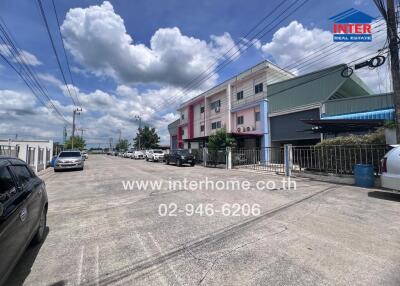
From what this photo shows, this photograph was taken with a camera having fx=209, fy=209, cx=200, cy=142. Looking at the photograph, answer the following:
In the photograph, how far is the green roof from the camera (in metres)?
17.7

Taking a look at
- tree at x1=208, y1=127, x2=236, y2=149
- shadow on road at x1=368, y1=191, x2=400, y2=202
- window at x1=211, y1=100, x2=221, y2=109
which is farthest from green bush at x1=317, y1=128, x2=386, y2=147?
window at x1=211, y1=100, x2=221, y2=109

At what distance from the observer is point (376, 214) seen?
528 centimetres

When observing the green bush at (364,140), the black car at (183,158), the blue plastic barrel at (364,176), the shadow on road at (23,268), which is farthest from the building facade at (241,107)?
the shadow on road at (23,268)

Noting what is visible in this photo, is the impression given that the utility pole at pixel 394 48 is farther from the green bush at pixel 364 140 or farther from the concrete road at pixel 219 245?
the concrete road at pixel 219 245

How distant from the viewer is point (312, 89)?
1886 centimetres

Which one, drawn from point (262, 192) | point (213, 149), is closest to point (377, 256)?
point (262, 192)

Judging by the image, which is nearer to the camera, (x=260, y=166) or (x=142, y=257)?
(x=142, y=257)

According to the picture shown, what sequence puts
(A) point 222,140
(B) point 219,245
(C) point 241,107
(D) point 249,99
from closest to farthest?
(B) point 219,245 → (A) point 222,140 → (D) point 249,99 → (C) point 241,107

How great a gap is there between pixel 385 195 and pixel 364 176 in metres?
1.62

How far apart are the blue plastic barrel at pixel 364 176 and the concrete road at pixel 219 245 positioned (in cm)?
258

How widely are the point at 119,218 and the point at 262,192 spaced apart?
203 inches

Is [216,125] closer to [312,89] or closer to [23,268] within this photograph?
[312,89]

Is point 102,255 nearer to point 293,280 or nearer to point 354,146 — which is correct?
point 293,280

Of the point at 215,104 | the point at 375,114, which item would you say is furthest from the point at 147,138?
the point at 375,114
